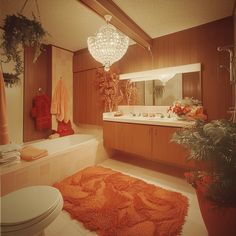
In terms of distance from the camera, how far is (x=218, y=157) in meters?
1.08

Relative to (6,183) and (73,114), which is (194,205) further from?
(73,114)

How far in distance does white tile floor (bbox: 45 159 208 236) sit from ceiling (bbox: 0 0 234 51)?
2213mm

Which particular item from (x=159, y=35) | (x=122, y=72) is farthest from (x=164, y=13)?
(x=122, y=72)

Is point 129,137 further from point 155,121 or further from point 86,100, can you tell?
point 86,100

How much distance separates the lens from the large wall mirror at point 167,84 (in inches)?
99.2

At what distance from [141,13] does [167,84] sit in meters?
1.15

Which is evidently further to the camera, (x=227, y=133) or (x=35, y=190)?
(x=35, y=190)

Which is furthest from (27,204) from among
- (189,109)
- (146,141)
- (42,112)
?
(42,112)

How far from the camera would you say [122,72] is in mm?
3293

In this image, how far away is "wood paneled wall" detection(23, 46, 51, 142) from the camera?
10.0 ft

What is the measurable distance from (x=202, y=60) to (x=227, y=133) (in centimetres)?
176

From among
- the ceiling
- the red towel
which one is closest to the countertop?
the red towel

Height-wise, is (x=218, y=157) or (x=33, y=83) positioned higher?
(x=33, y=83)

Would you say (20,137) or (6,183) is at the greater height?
(20,137)
